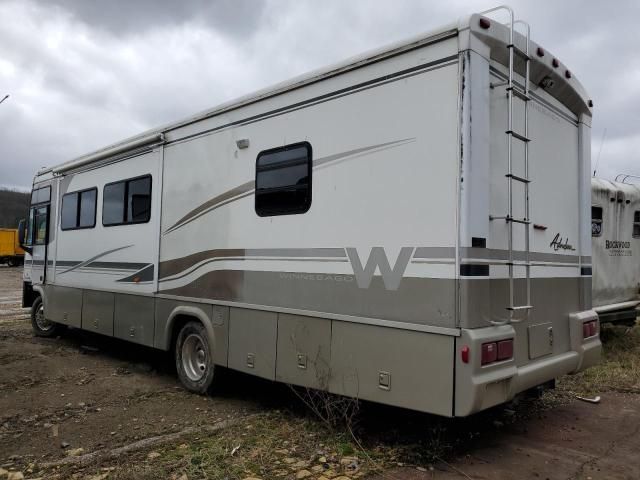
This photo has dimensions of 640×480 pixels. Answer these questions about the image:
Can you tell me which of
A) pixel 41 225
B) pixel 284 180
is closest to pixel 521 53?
pixel 284 180

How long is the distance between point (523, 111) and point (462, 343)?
2.03 meters

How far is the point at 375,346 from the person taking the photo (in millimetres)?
4082

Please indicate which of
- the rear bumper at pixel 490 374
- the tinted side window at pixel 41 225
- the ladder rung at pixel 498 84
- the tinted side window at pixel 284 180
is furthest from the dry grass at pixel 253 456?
the tinted side window at pixel 41 225

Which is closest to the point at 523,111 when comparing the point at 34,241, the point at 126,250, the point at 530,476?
the point at 530,476

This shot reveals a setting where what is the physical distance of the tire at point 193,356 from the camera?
5.76 m

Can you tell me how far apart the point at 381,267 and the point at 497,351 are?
40.0 inches

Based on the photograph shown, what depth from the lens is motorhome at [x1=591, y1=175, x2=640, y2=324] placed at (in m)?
7.97

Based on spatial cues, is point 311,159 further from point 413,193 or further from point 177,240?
point 177,240

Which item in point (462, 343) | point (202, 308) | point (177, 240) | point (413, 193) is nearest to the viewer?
point (462, 343)

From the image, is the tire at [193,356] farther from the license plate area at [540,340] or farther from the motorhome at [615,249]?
the motorhome at [615,249]

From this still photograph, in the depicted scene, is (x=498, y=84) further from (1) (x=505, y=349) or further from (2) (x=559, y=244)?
(1) (x=505, y=349)

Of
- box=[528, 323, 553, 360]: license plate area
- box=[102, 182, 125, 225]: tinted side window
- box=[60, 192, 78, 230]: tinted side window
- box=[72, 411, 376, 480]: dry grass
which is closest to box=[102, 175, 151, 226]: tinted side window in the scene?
box=[102, 182, 125, 225]: tinted side window

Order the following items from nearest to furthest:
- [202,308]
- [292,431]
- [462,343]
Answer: [462,343], [292,431], [202,308]

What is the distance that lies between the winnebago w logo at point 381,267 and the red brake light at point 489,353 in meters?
0.75
